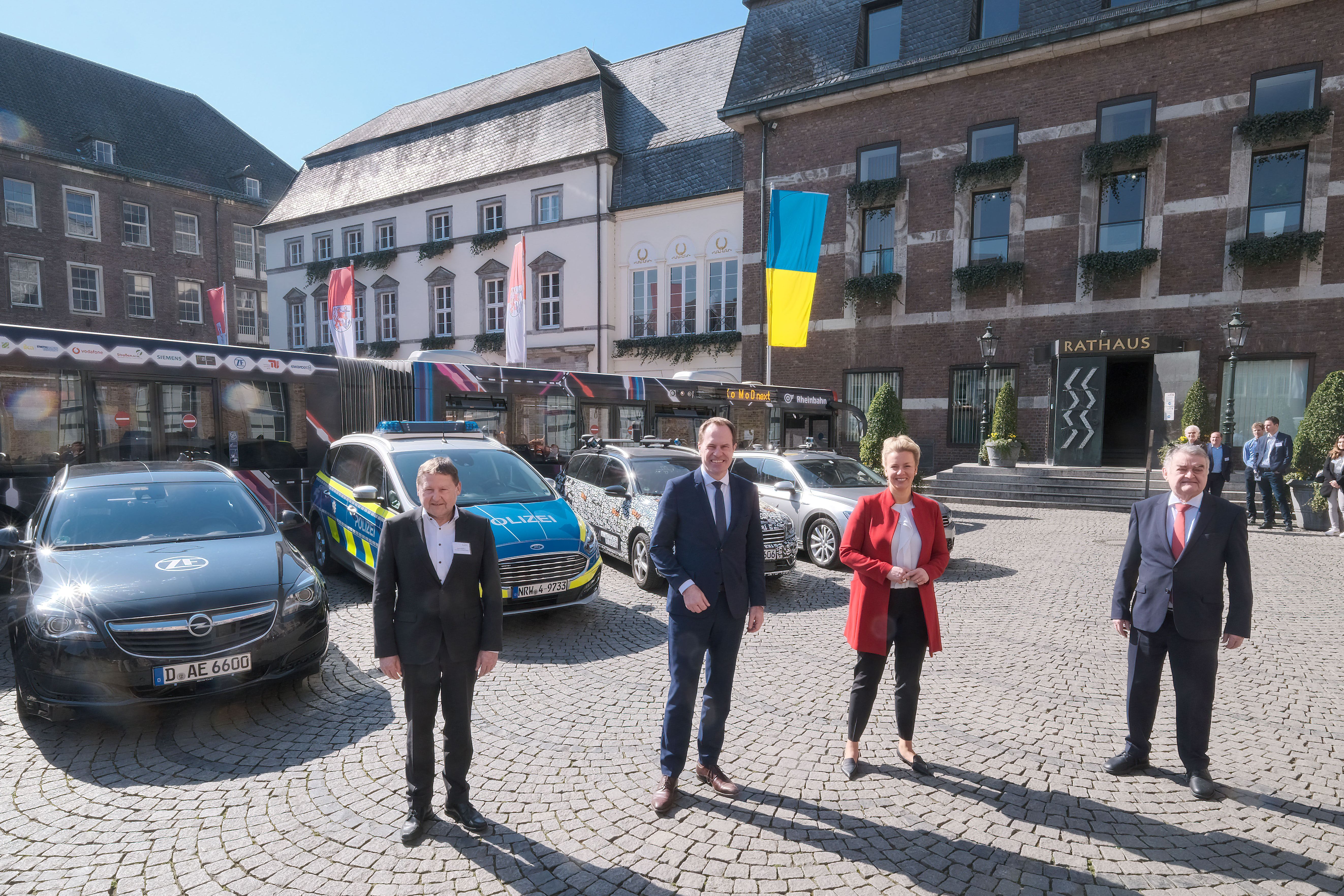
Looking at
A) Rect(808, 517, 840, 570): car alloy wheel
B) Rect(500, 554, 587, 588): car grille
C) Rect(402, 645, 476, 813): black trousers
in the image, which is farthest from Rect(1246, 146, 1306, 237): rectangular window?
Rect(402, 645, 476, 813): black trousers

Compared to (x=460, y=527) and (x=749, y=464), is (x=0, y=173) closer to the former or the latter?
(x=749, y=464)

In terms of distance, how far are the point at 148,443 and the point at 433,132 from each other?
25918mm

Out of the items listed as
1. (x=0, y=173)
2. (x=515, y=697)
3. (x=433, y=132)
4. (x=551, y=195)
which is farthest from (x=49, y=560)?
(x=0, y=173)

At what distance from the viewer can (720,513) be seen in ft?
12.3

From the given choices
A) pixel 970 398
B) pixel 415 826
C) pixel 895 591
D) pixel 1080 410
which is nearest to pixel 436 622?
pixel 415 826

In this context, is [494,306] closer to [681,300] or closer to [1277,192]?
[681,300]

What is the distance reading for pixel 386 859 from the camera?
3195 millimetres

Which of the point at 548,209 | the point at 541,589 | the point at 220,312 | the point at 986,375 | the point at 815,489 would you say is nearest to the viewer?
the point at 541,589

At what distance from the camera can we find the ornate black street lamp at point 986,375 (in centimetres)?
1820

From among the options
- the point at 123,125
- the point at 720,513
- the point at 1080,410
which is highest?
the point at 123,125

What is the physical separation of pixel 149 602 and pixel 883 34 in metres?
24.0

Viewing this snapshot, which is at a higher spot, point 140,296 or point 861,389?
point 140,296

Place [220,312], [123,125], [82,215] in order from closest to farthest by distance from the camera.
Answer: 1. [82,215]
2. [220,312]
3. [123,125]

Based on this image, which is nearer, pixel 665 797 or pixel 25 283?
pixel 665 797
